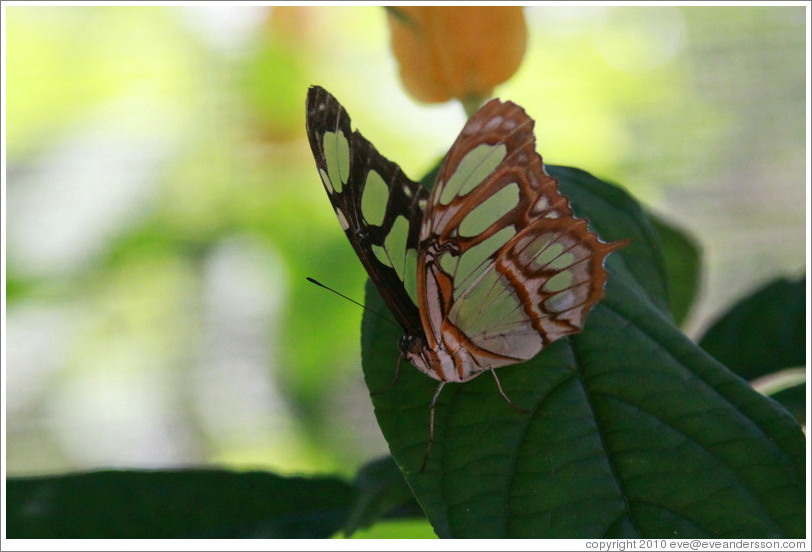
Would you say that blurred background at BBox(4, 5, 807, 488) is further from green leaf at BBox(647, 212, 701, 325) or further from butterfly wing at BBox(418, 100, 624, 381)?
butterfly wing at BBox(418, 100, 624, 381)

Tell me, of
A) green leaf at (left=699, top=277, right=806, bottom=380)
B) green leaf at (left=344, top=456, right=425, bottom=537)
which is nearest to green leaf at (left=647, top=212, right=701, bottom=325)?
green leaf at (left=699, top=277, right=806, bottom=380)

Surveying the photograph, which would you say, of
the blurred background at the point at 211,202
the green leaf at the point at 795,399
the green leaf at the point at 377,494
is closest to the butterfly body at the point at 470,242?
the green leaf at the point at 377,494

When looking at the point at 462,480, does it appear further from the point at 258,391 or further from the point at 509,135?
the point at 258,391

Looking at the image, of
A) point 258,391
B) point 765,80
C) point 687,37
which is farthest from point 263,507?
point 765,80

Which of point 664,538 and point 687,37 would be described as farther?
point 687,37

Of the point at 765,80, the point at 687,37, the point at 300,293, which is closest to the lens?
the point at 300,293
